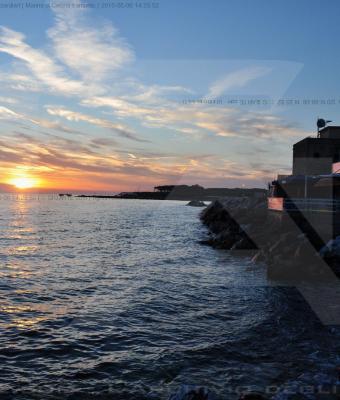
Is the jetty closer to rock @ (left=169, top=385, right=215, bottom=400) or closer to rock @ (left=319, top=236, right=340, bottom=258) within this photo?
rock @ (left=319, top=236, right=340, bottom=258)

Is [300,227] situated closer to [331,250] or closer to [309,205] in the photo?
[309,205]

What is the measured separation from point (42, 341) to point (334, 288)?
41.2 ft

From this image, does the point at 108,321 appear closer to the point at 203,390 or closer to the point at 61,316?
the point at 61,316

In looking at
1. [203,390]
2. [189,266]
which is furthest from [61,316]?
[189,266]

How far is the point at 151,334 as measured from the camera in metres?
10.9

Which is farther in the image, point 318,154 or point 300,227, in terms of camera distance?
point 318,154

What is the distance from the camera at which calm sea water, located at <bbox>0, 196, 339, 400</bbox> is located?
8.00 metres

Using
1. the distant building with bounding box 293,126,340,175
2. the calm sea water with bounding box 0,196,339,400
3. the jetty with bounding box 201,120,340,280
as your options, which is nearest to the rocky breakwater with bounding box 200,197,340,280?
the jetty with bounding box 201,120,340,280

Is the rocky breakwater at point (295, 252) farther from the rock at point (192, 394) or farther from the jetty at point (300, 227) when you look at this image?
the rock at point (192, 394)

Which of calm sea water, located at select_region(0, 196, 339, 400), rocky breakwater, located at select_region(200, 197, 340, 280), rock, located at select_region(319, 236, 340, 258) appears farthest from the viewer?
rock, located at select_region(319, 236, 340, 258)

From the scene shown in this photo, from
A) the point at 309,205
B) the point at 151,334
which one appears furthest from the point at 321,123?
the point at 151,334

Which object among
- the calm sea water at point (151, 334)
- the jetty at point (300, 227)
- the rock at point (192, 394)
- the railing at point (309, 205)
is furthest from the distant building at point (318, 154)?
the rock at point (192, 394)

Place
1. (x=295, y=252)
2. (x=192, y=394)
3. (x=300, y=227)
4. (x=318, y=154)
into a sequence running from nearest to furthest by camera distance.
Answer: (x=192, y=394), (x=295, y=252), (x=300, y=227), (x=318, y=154)

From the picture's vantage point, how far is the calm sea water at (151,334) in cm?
800
